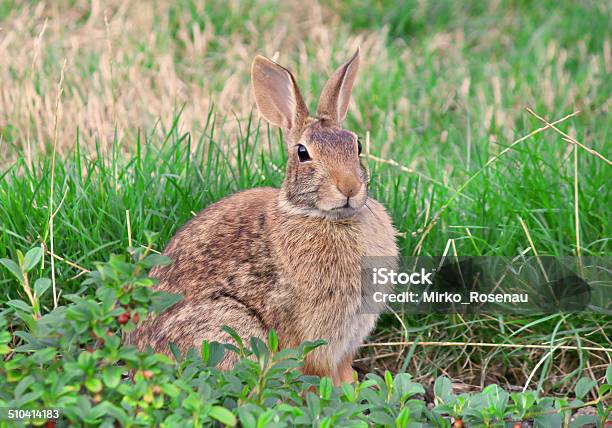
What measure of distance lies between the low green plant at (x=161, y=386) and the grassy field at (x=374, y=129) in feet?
2.60

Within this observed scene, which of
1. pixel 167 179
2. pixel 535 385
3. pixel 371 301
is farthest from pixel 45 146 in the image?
pixel 535 385

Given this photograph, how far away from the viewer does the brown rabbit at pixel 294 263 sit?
389 cm

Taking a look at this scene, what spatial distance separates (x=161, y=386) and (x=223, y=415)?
0.23 m

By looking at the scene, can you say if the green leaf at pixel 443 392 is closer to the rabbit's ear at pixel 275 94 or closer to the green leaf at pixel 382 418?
the green leaf at pixel 382 418

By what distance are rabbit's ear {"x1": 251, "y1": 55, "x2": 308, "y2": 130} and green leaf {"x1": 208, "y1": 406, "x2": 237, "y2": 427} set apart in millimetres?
1604

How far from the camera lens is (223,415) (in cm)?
295

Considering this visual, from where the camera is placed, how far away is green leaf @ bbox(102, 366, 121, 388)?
3.00 meters

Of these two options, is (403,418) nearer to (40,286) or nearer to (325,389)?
(325,389)

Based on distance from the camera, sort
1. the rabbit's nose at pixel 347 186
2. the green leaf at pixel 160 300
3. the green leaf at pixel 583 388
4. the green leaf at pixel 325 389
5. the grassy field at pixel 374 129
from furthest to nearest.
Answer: the grassy field at pixel 374 129 < the rabbit's nose at pixel 347 186 < the green leaf at pixel 583 388 < the green leaf at pixel 325 389 < the green leaf at pixel 160 300

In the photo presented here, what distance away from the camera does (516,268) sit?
4.50m

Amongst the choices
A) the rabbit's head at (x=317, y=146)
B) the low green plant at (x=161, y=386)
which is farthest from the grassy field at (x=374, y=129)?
the low green plant at (x=161, y=386)

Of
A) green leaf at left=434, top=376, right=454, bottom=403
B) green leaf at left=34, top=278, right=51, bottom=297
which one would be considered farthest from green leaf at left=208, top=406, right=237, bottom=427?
green leaf at left=434, top=376, right=454, bottom=403

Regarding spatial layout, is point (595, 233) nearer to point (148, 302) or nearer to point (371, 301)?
point (371, 301)

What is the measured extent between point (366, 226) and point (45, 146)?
7.51 feet
